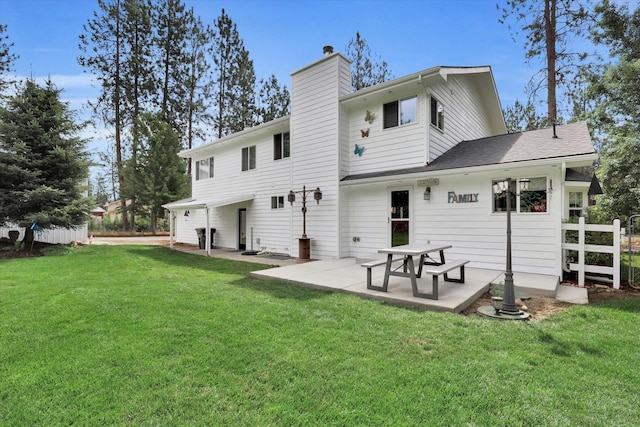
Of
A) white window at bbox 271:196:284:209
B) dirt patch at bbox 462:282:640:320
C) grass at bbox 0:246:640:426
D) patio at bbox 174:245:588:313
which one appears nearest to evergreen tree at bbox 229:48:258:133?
white window at bbox 271:196:284:209

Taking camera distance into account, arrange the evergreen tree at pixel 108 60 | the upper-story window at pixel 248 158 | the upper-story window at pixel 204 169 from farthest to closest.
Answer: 1. the evergreen tree at pixel 108 60
2. the upper-story window at pixel 204 169
3. the upper-story window at pixel 248 158

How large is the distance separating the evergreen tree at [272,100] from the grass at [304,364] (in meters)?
19.3

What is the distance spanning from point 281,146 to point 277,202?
2113 mm

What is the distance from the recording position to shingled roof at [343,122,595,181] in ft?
21.2

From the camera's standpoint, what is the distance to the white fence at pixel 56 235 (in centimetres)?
1286

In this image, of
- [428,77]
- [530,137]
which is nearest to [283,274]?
[428,77]

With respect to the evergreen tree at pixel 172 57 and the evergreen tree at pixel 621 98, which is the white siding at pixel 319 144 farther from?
the evergreen tree at pixel 172 57

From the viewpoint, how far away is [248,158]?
1283cm

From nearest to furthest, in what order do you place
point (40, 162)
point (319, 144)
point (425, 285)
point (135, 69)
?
point (425, 285)
point (319, 144)
point (40, 162)
point (135, 69)

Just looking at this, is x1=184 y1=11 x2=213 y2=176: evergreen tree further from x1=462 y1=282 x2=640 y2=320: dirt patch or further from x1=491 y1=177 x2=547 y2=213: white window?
x1=462 y1=282 x2=640 y2=320: dirt patch

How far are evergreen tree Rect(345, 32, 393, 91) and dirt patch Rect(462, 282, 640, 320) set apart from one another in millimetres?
16340

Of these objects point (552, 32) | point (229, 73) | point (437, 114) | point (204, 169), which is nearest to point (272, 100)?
point (229, 73)

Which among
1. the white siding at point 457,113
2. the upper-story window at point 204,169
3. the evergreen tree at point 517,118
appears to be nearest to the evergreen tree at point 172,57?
the upper-story window at point 204,169

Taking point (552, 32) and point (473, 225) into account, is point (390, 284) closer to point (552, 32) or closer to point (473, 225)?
point (473, 225)
